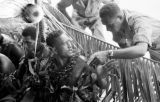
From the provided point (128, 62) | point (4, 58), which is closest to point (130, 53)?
point (128, 62)

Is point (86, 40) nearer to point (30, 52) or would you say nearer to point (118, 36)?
point (118, 36)

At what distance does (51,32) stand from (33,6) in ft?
0.95

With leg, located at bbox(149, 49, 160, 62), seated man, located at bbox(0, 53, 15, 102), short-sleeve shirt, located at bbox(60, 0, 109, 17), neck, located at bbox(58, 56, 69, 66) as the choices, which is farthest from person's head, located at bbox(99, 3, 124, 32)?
short-sleeve shirt, located at bbox(60, 0, 109, 17)

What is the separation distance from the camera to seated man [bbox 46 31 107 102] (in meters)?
2.42

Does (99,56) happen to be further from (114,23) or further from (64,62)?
(114,23)

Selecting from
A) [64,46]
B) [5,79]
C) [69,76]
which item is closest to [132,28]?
[64,46]

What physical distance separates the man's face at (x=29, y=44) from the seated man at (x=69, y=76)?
19 cm

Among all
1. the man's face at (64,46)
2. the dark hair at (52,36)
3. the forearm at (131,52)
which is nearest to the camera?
the forearm at (131,52)

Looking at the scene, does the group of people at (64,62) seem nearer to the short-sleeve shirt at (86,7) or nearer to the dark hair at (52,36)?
the dark hair at (52,36)

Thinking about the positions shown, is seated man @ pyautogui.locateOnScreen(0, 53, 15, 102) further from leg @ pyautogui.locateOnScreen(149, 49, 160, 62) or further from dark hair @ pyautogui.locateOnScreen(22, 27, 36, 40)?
leg @ pyautogui.locateOnScreen(149, 49, 160, 62)

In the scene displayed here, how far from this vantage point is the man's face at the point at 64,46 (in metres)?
2.65

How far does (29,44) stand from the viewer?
114 inches

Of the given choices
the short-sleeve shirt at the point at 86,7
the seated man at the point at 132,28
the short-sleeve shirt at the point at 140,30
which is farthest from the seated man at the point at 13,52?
the short-sleeve shirt at the point at 86,7

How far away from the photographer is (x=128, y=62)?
2.82 metres
